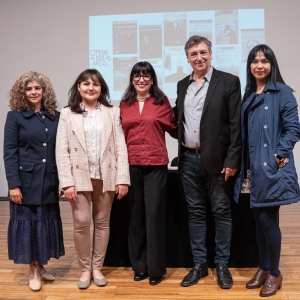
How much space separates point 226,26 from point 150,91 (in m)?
3.45

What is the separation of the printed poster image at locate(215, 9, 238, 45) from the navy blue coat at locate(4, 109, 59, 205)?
3.81m

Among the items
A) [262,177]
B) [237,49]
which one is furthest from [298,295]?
[237,49]

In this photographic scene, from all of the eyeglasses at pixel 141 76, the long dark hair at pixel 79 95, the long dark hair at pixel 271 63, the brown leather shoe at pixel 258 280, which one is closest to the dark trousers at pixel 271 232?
the brown leather shoe at pixel 258 280

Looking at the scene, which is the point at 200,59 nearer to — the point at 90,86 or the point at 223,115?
the point at 223,115

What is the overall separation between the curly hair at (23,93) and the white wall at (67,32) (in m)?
3.57

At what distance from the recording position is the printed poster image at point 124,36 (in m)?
5.89

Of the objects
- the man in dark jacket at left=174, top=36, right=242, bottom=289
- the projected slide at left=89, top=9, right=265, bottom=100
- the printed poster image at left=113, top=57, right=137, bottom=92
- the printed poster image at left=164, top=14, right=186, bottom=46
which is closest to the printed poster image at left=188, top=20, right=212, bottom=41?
the projected slide at left=89, top=9, right=265, bottom=100

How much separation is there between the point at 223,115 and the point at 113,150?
0.74 meters

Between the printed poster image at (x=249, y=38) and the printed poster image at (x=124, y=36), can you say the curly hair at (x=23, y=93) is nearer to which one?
the printed poster image at (x=124, y=36)

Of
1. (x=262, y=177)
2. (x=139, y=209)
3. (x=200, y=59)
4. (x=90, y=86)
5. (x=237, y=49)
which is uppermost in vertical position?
(x=237, y=49)

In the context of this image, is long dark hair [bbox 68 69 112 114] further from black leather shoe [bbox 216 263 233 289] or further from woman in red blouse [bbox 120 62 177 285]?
black leather shoe [bbox 216 263 233 289]

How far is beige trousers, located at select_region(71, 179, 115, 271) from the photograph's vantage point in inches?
103

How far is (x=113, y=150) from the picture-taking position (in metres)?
2.66

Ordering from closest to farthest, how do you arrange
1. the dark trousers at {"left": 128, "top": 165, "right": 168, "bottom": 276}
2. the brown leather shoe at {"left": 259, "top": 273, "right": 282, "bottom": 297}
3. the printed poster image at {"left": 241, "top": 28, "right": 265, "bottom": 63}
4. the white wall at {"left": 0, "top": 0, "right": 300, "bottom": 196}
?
the brown leather shoe at {"left": 259, "top": 273, "right": 282, "bottom": 297}, the dark trousers at {"left": 128, "top": 165, "right": 168, "bottom": 276}, the printed poster image at {"left": 241, "top": 28, "right": 265, "bottom": 63}, the white wall at {"left": 0, "top": 0, "right": 300, "bottom": 196}
